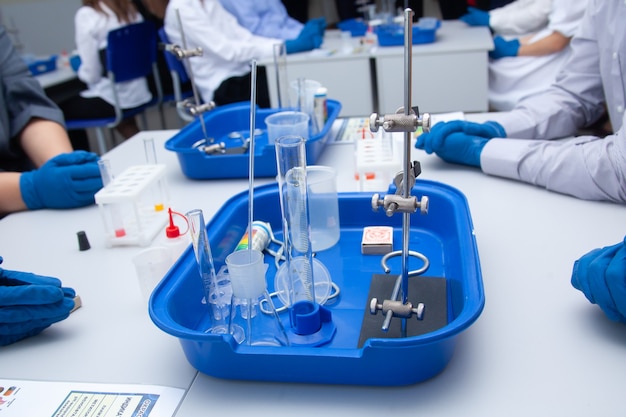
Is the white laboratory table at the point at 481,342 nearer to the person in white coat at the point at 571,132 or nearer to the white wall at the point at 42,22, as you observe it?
the person in white coat at the point at 571,132

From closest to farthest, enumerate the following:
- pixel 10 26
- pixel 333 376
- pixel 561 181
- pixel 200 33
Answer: pixel 333 376 < pixel 561 181 < pixel 200 33 < pixel 10 26

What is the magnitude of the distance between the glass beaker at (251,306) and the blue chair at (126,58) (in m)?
2.47

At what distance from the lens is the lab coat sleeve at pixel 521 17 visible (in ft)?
9.11

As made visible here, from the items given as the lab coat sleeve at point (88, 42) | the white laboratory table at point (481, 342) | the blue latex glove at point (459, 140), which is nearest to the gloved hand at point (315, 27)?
the lab coat sleeve at point (88, 42)

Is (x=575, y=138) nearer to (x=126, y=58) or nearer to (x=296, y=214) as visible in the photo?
(x=296, y=214)

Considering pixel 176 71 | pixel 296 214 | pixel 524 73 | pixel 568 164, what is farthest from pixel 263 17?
pixel 296 214

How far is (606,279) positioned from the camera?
693 millimetres

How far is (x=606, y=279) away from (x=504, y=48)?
2.24 metres

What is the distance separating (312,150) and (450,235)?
0.48 meters

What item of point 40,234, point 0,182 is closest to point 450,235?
point 40,234

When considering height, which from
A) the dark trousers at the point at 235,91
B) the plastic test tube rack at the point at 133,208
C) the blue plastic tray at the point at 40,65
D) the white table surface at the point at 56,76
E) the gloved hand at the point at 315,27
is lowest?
the dark trousers at the point at 235,91

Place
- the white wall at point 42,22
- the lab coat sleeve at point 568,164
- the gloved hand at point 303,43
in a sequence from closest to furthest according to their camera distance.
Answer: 1. the lab coat sleeve at point 568,164
2. the gloved hand at point 303,43
3. the white wall at point 42,22

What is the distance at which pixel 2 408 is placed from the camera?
695 mm

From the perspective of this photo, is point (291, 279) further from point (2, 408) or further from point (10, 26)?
point (10, 26)
